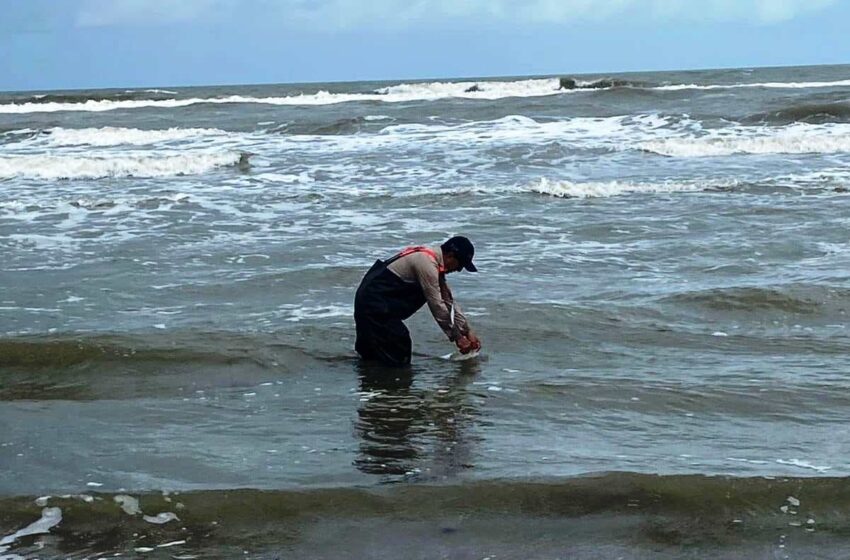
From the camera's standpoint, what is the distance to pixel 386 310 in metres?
7.81

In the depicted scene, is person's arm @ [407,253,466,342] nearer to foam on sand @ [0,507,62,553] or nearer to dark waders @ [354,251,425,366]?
dark waders @ [354,251,425,366]

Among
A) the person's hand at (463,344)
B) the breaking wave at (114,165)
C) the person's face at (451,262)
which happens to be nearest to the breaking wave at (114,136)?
the breaking wave at (114,165)

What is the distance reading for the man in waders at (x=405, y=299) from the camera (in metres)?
7.56

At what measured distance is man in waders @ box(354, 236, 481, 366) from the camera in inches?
298

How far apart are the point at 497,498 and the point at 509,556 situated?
678 mm

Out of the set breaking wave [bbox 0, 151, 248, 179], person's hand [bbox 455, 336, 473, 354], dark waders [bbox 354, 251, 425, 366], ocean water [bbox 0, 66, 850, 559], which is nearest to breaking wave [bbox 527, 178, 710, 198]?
ocean water [bbox 0, 66, 850, 559]

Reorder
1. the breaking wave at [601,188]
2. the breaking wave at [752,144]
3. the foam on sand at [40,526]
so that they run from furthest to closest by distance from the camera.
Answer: the breaking wave at [752,144] → the breaking wave at [601,188] → the foam on sand at [40,526]

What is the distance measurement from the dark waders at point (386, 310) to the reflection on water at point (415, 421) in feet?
0.47

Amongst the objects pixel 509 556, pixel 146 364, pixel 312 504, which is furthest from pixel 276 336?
pixel 509 556

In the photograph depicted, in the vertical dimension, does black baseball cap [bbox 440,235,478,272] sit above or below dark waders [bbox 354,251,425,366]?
above

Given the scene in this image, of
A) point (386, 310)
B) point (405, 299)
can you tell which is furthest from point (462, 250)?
point (386, 310)

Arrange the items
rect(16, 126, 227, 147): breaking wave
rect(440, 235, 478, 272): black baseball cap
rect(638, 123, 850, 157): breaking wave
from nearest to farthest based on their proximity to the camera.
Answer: rect(440, 235, 478, 272): black baseball cap < rect(638, 123, 850, 157): breaking wave < rect(16, 126, 227, 147): breaking wave

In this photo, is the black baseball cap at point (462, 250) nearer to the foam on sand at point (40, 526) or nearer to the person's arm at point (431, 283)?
the person's arm at point (431, 283)

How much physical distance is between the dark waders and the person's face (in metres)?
0.31
